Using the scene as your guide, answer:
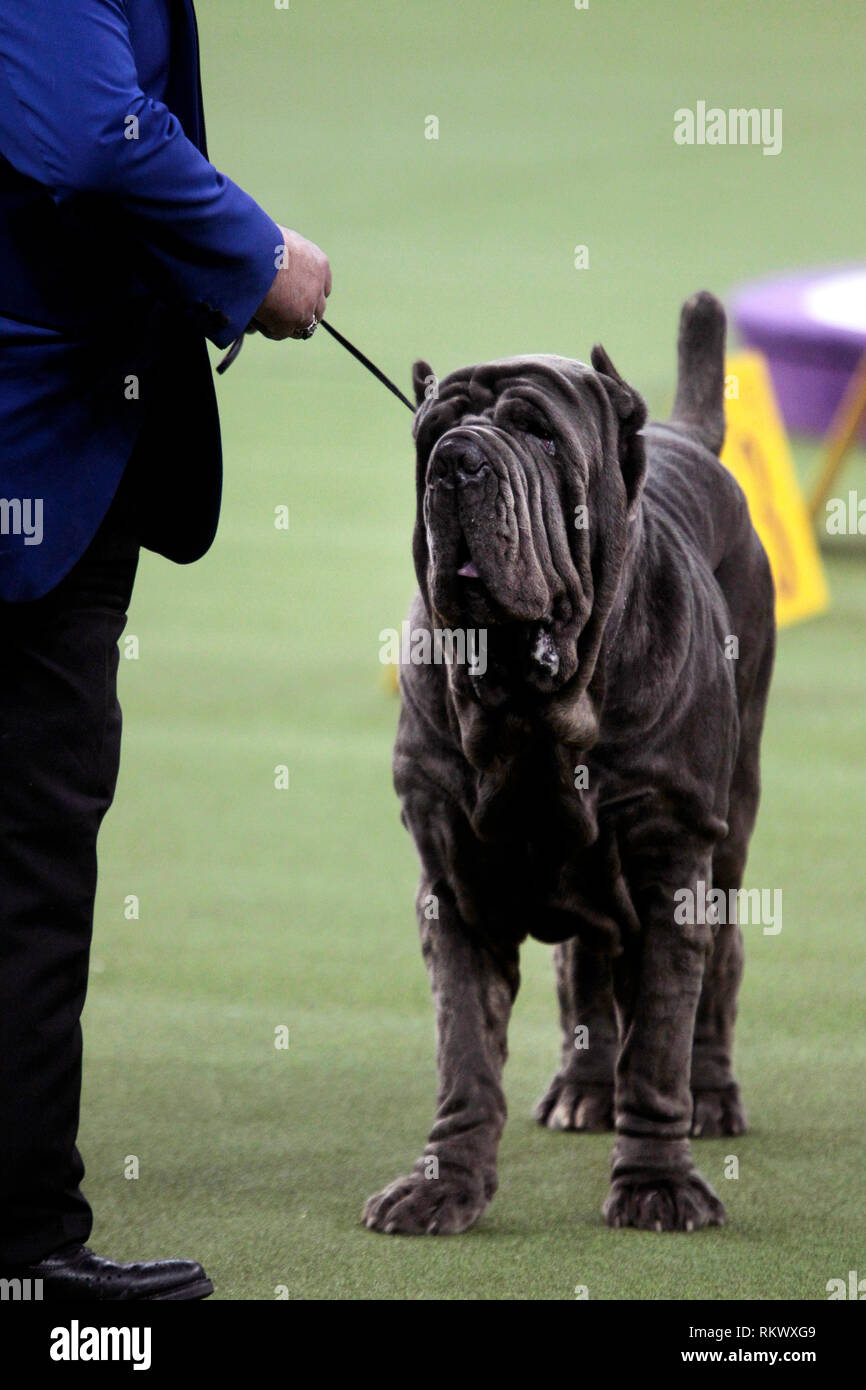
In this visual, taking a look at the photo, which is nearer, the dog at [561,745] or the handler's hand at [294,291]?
the handler's hand at [294,291]

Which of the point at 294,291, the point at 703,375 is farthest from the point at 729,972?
the point at 294,291

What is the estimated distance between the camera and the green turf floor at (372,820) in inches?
119

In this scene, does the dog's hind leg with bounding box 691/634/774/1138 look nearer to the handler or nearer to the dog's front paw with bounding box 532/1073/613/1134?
the dog's front paw with bounding box 532/1073/613/1134

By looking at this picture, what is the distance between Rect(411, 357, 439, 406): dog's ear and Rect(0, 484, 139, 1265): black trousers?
1.63ft

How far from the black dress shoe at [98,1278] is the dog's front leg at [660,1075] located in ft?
2.39

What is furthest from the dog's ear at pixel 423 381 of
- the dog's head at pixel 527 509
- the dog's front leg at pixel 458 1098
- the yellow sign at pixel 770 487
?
the yellow sign at pixel 770 487

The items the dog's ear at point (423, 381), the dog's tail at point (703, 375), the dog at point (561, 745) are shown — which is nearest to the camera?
the dog at point (561, 745)

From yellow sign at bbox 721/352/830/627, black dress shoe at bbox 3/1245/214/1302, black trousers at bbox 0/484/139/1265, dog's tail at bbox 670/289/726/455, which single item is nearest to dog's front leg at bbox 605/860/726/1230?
black dress shoe at bbox 3/1245/214/1302

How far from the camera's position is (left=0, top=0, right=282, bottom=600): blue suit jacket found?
7.24 ft

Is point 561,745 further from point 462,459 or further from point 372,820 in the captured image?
point 372,820

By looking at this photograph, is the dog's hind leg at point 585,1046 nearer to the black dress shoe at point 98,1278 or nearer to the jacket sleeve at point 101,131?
the black dress shoe at point 98,1278

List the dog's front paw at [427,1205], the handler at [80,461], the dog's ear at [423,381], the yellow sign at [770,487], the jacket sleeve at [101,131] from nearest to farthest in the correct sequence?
the jacket sleeve at [101,131], the handler at [80,461], the dog's ear at [423,381], the dog's front paw at [427,1205], the yellow sign at [770,487]

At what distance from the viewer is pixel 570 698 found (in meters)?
2.70

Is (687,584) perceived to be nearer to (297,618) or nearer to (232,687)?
(232,687)
